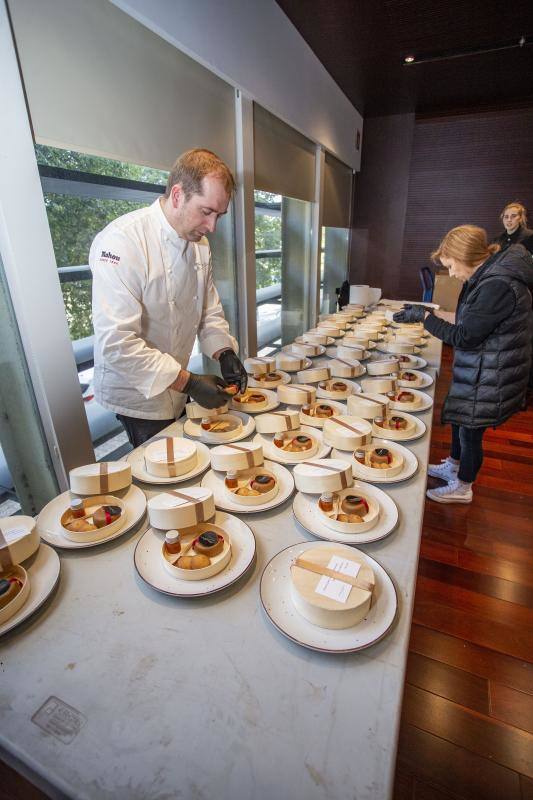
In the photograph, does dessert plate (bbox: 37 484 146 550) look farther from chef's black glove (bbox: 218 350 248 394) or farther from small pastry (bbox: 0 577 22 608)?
chef's black glove (bbox: 218 350 248 394)

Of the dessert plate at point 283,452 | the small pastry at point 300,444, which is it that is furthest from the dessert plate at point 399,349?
the small pastry at point 300,444

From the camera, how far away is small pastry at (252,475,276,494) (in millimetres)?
976

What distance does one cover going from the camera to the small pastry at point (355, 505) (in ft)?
2.94

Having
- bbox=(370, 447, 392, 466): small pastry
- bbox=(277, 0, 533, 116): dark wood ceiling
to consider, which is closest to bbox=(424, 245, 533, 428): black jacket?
bbox=(370, 447, 392, 466): small pastry

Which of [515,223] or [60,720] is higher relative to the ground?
[515,223]

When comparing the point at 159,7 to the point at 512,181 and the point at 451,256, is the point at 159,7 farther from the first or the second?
the point at 512,181

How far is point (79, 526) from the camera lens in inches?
33.4

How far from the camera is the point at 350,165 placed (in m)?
4.57

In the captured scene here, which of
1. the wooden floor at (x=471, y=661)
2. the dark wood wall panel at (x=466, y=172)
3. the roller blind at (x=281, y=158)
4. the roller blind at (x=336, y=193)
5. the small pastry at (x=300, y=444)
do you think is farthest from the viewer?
the dark wood wall panel at (x=466, y=172)

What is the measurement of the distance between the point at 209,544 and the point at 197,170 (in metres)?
1.11

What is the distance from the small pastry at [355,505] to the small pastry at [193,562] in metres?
0.34

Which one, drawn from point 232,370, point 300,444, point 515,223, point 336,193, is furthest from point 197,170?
point 336,193

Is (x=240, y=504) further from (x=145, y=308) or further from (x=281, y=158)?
(x=281, y=158)

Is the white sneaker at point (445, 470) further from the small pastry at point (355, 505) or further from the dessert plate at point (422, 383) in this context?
the small pastry at point (355, 505)
